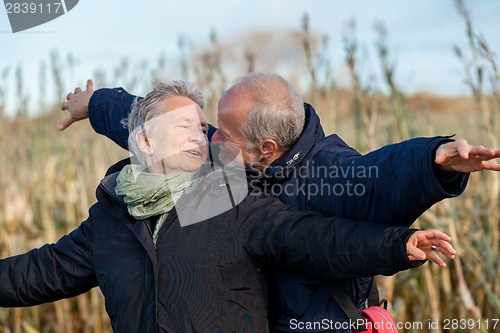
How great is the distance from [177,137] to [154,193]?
0.58 ft

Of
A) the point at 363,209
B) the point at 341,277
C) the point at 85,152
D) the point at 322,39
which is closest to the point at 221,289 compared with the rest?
the point at 341,277

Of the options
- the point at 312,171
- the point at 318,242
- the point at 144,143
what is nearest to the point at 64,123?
the point at 144,143

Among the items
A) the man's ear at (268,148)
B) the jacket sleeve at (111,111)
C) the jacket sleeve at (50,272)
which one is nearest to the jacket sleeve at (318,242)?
the man's ear at (268,148)

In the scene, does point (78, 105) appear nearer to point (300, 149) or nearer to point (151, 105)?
point (151, 105)

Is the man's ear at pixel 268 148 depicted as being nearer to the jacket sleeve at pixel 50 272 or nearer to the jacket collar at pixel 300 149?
the jacket collar at pixel 300 149

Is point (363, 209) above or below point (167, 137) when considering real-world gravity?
below

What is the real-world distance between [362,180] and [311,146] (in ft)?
0.77

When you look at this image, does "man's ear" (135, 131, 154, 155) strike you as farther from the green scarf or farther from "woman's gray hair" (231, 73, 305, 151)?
"woman's gray hair" (231, 73, 305, 151)

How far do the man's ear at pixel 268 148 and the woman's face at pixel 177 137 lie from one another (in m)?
0.16

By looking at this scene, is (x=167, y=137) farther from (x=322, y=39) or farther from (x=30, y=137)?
(x=30, y=137)

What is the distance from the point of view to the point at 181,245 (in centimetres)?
165

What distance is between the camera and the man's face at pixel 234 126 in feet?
5.64

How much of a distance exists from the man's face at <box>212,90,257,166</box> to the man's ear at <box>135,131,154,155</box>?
0.66ft

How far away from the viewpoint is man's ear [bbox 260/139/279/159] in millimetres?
1706
